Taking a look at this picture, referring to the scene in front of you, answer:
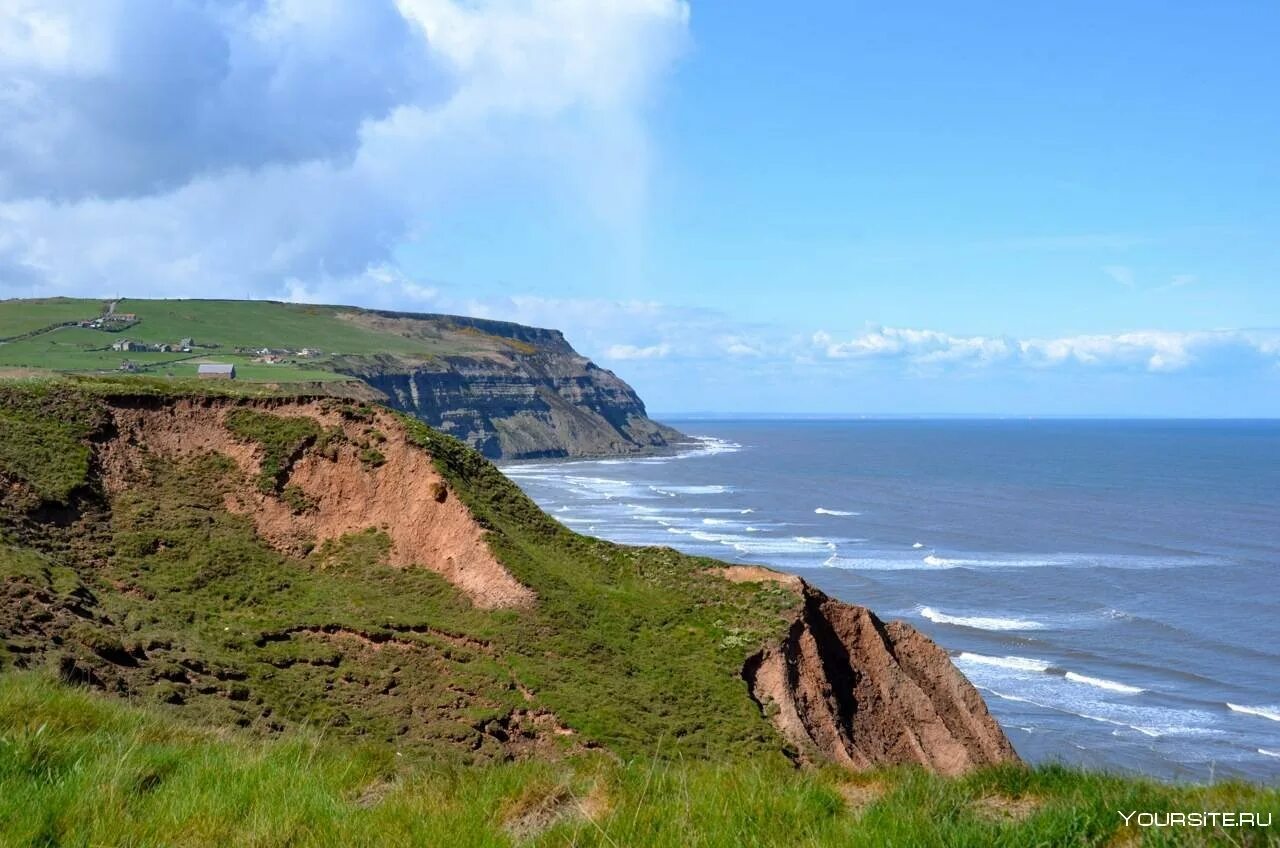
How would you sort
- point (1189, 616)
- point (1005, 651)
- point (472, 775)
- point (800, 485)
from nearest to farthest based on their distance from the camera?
point (472, 775), point (1005, 651), point (1189, 616), point (800, 485)

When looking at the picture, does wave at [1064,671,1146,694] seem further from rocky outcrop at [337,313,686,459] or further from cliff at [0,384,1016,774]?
rocky outcrop at [337,313,686,459]

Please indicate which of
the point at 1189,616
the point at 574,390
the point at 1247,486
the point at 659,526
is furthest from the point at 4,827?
the point at 574,390

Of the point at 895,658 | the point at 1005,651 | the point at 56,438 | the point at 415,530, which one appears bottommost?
the point at 1005,651

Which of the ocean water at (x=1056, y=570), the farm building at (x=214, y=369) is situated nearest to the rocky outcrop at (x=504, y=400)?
the ocean water at (x=1056, y=570)

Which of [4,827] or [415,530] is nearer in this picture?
[4,827]

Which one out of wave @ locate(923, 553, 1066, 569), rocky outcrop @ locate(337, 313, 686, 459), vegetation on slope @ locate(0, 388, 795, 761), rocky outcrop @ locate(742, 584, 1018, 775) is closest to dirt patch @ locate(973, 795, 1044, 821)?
vegetation on slope @ locate(0, 388, 795, 761)

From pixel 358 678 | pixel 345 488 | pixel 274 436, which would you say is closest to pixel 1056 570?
pixel 345 488

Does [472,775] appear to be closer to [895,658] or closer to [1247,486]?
[895,658]

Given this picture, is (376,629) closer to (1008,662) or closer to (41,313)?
(1008,662)
